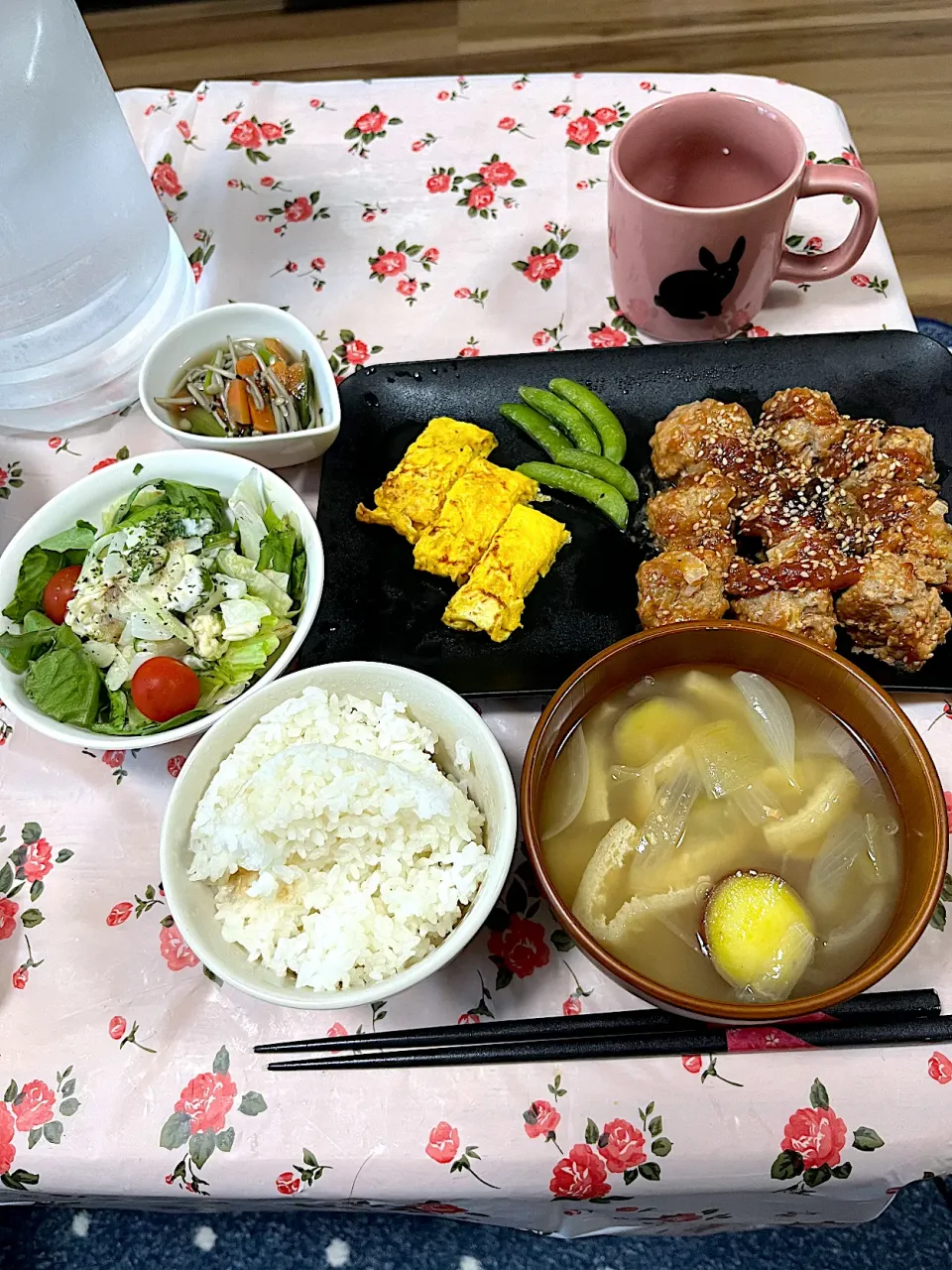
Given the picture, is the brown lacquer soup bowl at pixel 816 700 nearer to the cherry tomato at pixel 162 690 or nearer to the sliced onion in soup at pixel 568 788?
the sliced onion in soup at pixel 568 788

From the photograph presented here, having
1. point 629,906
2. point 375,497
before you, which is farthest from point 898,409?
point 629,906

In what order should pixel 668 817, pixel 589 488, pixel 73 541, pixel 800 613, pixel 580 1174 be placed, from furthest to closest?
pixel 589 488 < pixel 73 541 < pixel 800 613 < pixel 668 817 < pixel 580 1174

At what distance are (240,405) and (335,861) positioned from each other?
1.01m

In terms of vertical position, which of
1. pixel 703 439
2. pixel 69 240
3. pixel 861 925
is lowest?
pixel 861 925

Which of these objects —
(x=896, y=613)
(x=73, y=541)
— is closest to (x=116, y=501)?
(x=73, y=541)

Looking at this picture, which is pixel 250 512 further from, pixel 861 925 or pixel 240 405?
pixel 861 925

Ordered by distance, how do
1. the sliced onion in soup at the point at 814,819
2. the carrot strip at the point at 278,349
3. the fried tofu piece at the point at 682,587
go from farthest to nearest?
the carrot strip at the point at 278,349, the fried tofu piece at the point at 682,587, the sliced onion in soup at the point at 814,819

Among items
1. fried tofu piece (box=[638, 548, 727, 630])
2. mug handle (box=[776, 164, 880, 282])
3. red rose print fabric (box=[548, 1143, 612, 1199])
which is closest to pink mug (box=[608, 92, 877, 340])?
mug handle (box=[776, 164, 880, 282])

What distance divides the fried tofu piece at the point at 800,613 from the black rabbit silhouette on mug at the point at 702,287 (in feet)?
2.23

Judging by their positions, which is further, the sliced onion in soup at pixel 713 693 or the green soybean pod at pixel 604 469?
the green soybean pod at pixel 604 469

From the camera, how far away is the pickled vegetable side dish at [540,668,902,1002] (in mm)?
1296

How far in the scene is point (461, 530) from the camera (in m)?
1.81

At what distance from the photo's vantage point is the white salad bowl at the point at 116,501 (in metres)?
1.54

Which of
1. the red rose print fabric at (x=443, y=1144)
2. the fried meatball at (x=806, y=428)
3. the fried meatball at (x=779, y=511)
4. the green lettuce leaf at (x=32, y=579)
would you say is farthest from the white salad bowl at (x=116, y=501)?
the fried meatball at (x=806, y=428)
